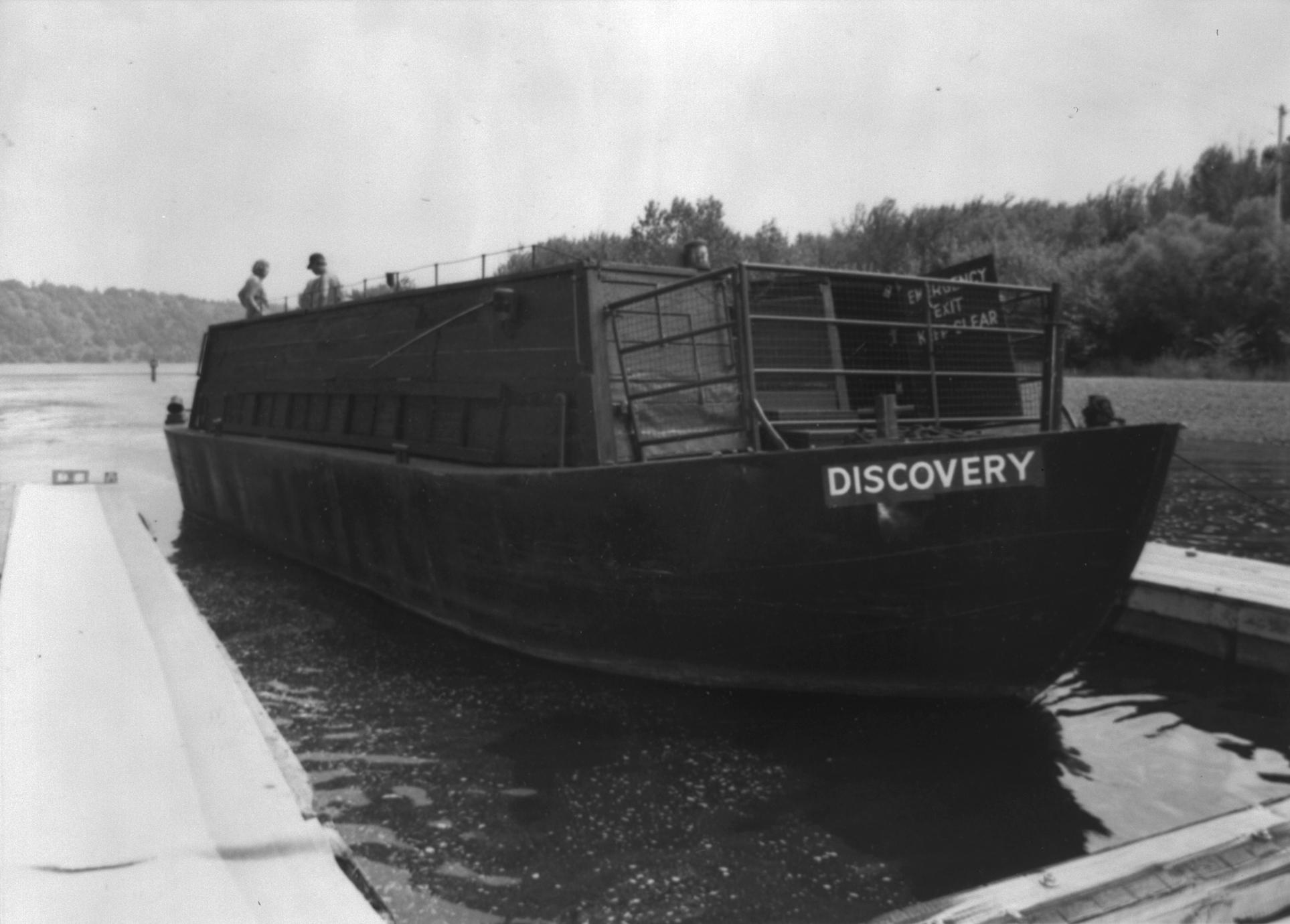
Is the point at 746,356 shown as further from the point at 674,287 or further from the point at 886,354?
the point at 886,354

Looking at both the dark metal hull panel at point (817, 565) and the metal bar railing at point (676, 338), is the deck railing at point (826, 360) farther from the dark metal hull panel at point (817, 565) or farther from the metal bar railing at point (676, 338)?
the dark metal hull panel at point (817, 565)

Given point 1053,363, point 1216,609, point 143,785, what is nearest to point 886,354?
point 1053,363

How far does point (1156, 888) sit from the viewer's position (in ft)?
10.3

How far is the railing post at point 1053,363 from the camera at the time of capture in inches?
233

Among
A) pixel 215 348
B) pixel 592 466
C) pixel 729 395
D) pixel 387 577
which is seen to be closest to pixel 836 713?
pixel 592 466

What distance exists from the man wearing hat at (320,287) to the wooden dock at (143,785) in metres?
5.33

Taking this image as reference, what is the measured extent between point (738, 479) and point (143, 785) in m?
3.11

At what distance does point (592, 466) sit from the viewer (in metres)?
6.15

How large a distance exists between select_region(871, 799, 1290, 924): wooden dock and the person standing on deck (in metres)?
11.9

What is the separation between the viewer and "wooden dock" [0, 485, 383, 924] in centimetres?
299

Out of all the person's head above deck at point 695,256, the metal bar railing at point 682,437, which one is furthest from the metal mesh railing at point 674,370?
the person's head above deck at point 695,256

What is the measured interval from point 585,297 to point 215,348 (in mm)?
9208

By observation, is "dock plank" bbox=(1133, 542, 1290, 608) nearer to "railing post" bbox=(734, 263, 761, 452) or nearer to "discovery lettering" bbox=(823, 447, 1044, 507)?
"discovery lettering" bbox=(823, 447, 1044, 507)

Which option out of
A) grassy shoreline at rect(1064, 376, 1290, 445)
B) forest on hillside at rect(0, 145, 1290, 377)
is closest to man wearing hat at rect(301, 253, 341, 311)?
forest on hillside at rect(0, 145, 1290, 377)
